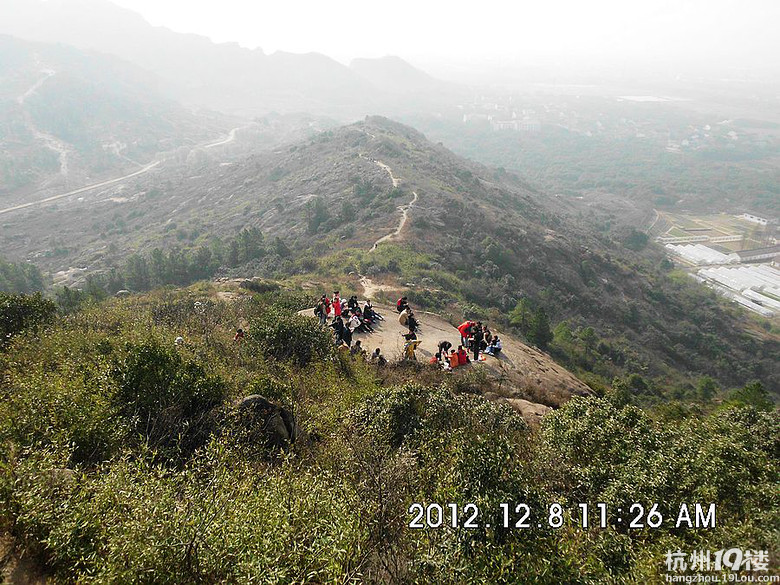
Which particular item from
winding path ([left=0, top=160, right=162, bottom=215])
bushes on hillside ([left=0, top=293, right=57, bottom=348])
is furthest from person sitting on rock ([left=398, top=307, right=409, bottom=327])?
winding path ([left=0, top=160, right=162, bottom=215])

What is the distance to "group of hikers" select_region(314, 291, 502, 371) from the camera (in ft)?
72.6

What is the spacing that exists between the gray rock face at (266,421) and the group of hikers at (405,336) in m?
8.10

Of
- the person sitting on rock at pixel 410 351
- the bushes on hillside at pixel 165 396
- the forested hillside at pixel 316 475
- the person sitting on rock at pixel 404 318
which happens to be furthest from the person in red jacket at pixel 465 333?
the bushes on hillside at pixel 165 396

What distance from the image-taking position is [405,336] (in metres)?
24.6

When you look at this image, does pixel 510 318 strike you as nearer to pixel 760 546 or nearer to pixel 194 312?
pixel 194 312

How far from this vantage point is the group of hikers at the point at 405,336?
22.1 metres

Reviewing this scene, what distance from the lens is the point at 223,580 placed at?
7.29m

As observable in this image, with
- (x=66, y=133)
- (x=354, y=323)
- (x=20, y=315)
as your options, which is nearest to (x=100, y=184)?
(x=66, y=133)

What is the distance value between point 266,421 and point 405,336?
1243 centimetres

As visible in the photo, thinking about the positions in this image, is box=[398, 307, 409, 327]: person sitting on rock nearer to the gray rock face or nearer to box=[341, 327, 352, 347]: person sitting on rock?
box=[341, 327, 352, 347]: person sitting on rock

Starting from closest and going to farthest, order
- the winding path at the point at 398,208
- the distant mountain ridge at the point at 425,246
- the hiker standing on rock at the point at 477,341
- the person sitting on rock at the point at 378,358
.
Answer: the person sitting on rock at the point at 378,358 < the hiker standing on rock at the point at 477,341 < the distant mountain ridge at the point at 425,246 < the winding path at the point at 398,208

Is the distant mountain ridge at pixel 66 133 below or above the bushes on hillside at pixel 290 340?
above

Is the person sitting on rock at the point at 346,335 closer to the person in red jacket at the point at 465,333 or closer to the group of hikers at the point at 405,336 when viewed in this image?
the group of hikers at the point at 405,336

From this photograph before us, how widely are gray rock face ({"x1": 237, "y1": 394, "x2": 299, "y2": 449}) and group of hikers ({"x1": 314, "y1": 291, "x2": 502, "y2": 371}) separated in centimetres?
810
